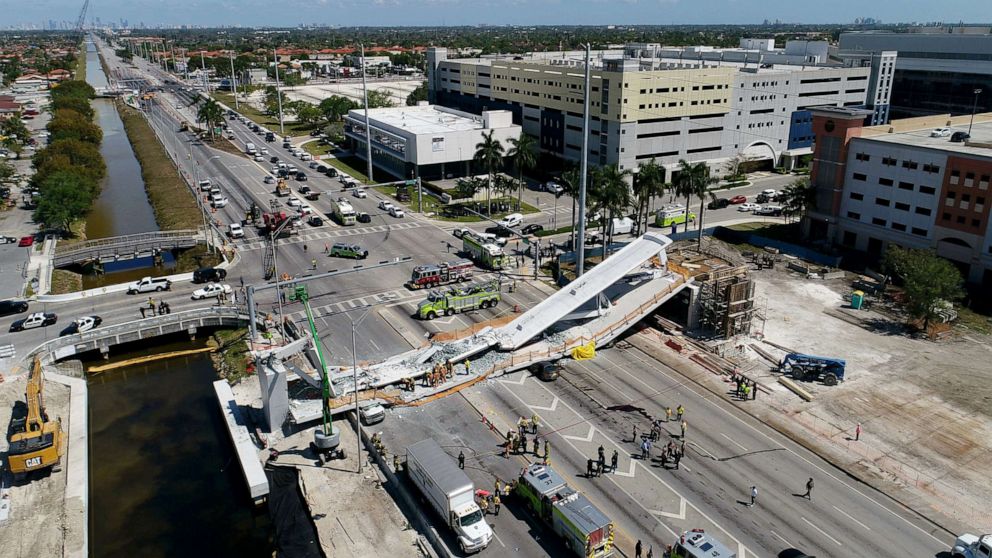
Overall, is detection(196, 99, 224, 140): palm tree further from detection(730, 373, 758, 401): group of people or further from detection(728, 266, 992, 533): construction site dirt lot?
detection(730, 373, 758, 401): group of people

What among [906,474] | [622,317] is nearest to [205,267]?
[622,317]

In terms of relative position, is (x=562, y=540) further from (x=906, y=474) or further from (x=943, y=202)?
(x=943, y=202)

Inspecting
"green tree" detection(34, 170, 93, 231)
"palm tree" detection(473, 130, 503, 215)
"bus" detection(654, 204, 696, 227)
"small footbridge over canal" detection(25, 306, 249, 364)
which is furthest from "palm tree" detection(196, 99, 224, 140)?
"bus" detection(654, 204, 696, 227)

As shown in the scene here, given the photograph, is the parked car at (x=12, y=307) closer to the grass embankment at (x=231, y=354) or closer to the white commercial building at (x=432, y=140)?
the grass embankment at (x=231, y=354)

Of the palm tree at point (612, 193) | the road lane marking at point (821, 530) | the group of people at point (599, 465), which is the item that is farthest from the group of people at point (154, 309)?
the road lane marking at point (821, 530)

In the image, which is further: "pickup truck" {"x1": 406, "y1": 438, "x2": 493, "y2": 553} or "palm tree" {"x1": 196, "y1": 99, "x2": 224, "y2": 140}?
"palm tree" {"x1": 196, "y1": 99, "x2": 224, "y2": 140}
